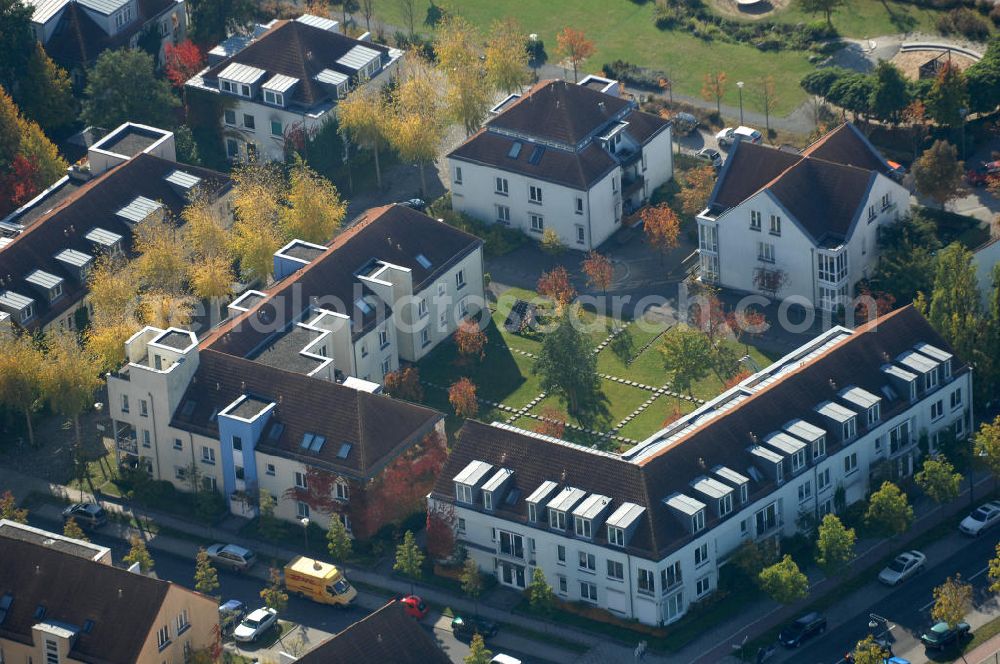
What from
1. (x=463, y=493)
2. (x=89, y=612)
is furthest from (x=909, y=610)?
(x=89, y=612)

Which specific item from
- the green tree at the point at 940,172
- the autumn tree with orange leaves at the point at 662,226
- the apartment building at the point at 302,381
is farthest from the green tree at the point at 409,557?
the green tree at the point at 940,172

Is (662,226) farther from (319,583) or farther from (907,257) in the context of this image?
(319,583)

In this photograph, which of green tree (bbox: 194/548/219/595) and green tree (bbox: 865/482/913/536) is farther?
green tree (bbox: 865/482/913/536)

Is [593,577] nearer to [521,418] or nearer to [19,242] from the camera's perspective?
[521,418]

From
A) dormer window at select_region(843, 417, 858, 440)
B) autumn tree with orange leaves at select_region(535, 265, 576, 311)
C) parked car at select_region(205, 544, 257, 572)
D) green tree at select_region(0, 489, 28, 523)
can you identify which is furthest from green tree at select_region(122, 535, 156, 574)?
dormer window at select_region(843, 417, 858, 440)

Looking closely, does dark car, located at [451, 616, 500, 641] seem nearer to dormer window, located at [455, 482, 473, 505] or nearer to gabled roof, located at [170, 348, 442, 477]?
dormer window, located at [455, 482, 473, 505]

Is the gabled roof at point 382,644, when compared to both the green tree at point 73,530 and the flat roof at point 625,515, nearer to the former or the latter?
the flat roof at point 625,515
